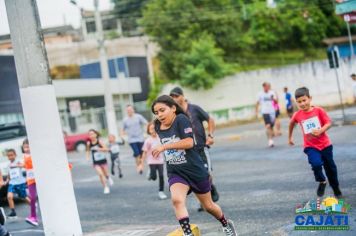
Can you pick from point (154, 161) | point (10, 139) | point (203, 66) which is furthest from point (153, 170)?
point (203, 66)

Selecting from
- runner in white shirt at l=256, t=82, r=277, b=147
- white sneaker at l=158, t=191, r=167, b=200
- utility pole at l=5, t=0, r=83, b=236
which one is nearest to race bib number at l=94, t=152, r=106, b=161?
white sneaker at l=158, t=191, r=167, b=200

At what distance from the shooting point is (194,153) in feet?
20.2

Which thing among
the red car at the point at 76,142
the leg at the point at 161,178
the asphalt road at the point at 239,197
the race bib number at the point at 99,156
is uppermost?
the race bib number at the point at 99,156

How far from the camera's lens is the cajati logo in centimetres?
609

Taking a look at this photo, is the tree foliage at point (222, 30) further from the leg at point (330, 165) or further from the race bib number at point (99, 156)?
the leg at point (330, 165)

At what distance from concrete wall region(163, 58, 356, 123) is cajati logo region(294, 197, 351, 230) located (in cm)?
2761

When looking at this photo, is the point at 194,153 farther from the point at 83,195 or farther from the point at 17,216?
the point at 83,195

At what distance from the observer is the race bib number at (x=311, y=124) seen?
7.62 metres

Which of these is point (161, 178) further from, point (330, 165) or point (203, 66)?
point (203, 66)

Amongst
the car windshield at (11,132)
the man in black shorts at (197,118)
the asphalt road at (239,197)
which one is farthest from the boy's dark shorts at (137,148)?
the man in black shorts at (197,118)

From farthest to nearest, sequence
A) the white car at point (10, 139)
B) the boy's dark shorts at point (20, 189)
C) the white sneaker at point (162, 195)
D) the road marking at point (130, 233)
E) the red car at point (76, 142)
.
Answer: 1. the red car at point (76, 142)
2. the white car at point (10, 139)
3. the boy's dark shorts at point (20, 189)
4. the white sneaker at point (162, 195)
5. the road marking at point (130, 233)

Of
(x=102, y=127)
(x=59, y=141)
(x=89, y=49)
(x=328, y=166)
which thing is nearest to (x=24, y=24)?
(x=59, y=141)

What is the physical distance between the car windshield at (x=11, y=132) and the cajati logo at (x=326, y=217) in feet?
36.1

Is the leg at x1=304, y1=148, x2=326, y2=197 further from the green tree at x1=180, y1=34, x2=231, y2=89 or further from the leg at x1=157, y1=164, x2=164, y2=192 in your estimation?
the green tree at x1=180, y1=34, x2=231, y2=89
